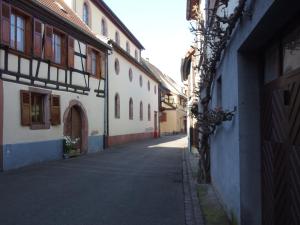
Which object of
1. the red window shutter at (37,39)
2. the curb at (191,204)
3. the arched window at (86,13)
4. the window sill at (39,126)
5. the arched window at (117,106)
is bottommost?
the curb at (191,204)

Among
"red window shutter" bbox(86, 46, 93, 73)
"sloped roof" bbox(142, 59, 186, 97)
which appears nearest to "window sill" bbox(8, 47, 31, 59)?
"red window shutter" bbox(86, 46, 93, 73)

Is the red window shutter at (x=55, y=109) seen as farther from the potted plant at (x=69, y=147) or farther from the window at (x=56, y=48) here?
the window at (x=56, y=48)

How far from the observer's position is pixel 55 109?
18719mm

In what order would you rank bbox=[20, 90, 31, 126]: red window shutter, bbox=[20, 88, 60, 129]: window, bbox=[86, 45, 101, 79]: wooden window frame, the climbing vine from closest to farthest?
the climbing vine → bbox=[20, 90, 31, 126]: red window shutter → bbox=[20, 88, 60, 129]: window → bbox=[86, 45, 101, 79]: wooden window frame

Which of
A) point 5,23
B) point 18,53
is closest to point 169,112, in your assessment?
point 18,53

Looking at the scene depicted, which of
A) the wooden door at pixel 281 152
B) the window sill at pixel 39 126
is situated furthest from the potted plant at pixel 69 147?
the wooden door at pixel 281 152

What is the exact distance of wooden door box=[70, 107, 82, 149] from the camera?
21.4 meters

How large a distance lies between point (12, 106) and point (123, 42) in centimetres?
2381

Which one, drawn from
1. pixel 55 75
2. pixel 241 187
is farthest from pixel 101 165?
pixel 241 187

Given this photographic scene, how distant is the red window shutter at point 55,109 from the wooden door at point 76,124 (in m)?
2.34

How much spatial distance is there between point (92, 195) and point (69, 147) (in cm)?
1013

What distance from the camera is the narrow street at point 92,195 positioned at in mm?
7703

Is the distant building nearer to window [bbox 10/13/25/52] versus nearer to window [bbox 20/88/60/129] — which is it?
window [bbox 20/88/60/129]

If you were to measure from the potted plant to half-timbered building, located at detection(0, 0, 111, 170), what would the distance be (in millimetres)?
261
